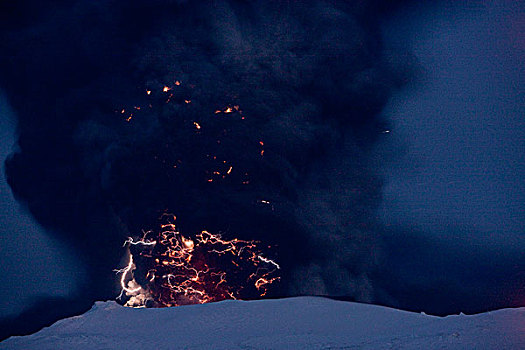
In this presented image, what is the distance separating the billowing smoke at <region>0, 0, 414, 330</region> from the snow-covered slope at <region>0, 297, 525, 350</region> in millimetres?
341

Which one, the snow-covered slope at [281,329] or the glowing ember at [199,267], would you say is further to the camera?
the glowing ember at [199,267]

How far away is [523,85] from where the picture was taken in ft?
11.4

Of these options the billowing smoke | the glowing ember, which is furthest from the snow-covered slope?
the billowing smoke

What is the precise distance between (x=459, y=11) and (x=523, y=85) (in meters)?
0.84

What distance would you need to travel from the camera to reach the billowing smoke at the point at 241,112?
3.48 meters

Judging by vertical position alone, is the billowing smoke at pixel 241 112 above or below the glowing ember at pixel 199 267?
above

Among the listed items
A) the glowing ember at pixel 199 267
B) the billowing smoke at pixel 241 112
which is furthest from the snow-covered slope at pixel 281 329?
the billowing smoke at pixel 241 112

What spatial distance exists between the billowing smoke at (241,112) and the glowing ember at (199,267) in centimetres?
12

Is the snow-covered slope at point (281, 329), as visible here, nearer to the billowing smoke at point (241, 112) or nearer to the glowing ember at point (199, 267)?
the glowing ember at point (199, 267)

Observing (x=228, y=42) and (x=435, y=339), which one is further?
(x=228, y=42)

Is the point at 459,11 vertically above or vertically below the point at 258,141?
above

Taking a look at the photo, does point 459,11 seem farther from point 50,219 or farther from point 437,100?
point 50,219

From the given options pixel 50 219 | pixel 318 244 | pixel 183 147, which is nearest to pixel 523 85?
pixel 318 244

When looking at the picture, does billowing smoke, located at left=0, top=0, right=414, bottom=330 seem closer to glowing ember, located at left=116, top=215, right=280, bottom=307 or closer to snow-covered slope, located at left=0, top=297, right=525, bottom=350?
glowing ember, located at left=116, top=215, right=280, bottom=307
